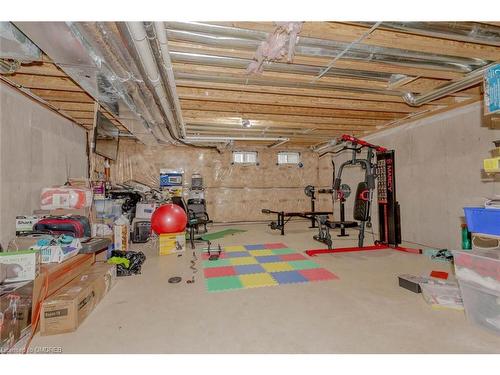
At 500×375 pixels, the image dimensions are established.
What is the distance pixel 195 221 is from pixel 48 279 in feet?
9.97

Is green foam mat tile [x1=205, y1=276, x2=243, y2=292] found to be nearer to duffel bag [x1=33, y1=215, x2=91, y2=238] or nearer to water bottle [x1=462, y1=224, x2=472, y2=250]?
duffel bag [x1=33, y1=215, x2=91, y2=238]

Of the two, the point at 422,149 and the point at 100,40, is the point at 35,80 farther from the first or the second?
the point at 422,149

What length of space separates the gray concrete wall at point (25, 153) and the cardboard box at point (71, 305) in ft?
5.90

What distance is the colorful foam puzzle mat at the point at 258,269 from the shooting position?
3.16 metres

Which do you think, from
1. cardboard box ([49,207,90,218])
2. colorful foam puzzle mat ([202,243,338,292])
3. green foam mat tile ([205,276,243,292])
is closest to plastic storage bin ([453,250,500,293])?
colorful foam puzzle mat ([202,243,338,292])

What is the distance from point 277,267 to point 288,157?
5791mm

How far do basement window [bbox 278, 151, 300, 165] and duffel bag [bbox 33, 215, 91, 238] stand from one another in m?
6.61

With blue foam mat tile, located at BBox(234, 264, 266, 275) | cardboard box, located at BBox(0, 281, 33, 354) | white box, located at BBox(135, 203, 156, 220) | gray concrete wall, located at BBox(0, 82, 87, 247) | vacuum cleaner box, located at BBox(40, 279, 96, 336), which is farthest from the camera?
white box, located at BBox(135, 203, 156, 220)

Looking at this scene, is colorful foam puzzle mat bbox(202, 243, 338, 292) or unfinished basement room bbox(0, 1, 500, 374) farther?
colorful foam puzzle mat bbox(202, 243, 338, 292)

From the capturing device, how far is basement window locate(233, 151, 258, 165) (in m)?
8.56

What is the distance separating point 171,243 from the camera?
14.9ft

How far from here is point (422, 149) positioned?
5102mm

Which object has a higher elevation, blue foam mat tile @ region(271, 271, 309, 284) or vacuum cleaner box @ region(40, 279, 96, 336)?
vacuum cleaner box @ region(40, 279, 96, 336)

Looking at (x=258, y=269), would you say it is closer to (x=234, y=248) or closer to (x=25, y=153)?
(x=234, y=248)
